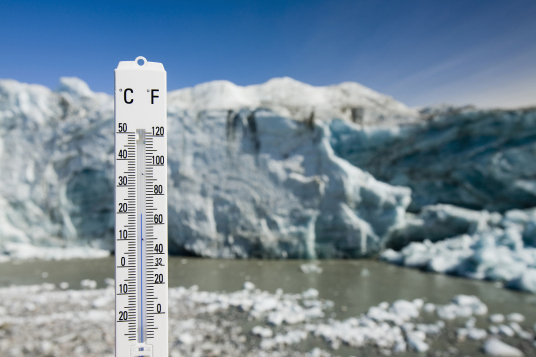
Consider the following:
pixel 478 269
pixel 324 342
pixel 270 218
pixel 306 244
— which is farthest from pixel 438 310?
pixel 270 218

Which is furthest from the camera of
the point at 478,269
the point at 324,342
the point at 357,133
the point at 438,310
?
the point at 357,133

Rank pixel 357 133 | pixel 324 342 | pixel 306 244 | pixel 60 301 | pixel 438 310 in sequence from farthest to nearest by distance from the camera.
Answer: pixel 357 133 → pixel 306 244 → pixel 60 301 → pixel 438 310 → pixel 324 342

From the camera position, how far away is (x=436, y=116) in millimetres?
8828

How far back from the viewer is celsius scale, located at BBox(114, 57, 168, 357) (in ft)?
5.31

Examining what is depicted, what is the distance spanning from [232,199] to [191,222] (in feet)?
4.08

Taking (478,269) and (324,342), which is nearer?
(324,342)

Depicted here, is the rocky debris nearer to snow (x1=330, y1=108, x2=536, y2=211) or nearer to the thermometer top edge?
the thermometer top edge

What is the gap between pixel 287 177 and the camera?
27.7ft

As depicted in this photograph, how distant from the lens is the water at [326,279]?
521cm

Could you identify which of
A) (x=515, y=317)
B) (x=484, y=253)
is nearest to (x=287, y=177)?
(x=484, y=253)

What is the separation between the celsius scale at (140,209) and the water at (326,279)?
11.1 feet

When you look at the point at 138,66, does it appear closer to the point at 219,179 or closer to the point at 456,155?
the point at 219,179

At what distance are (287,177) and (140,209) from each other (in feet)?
22.4

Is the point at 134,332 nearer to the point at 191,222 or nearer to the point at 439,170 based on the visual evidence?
the point at 191,222
